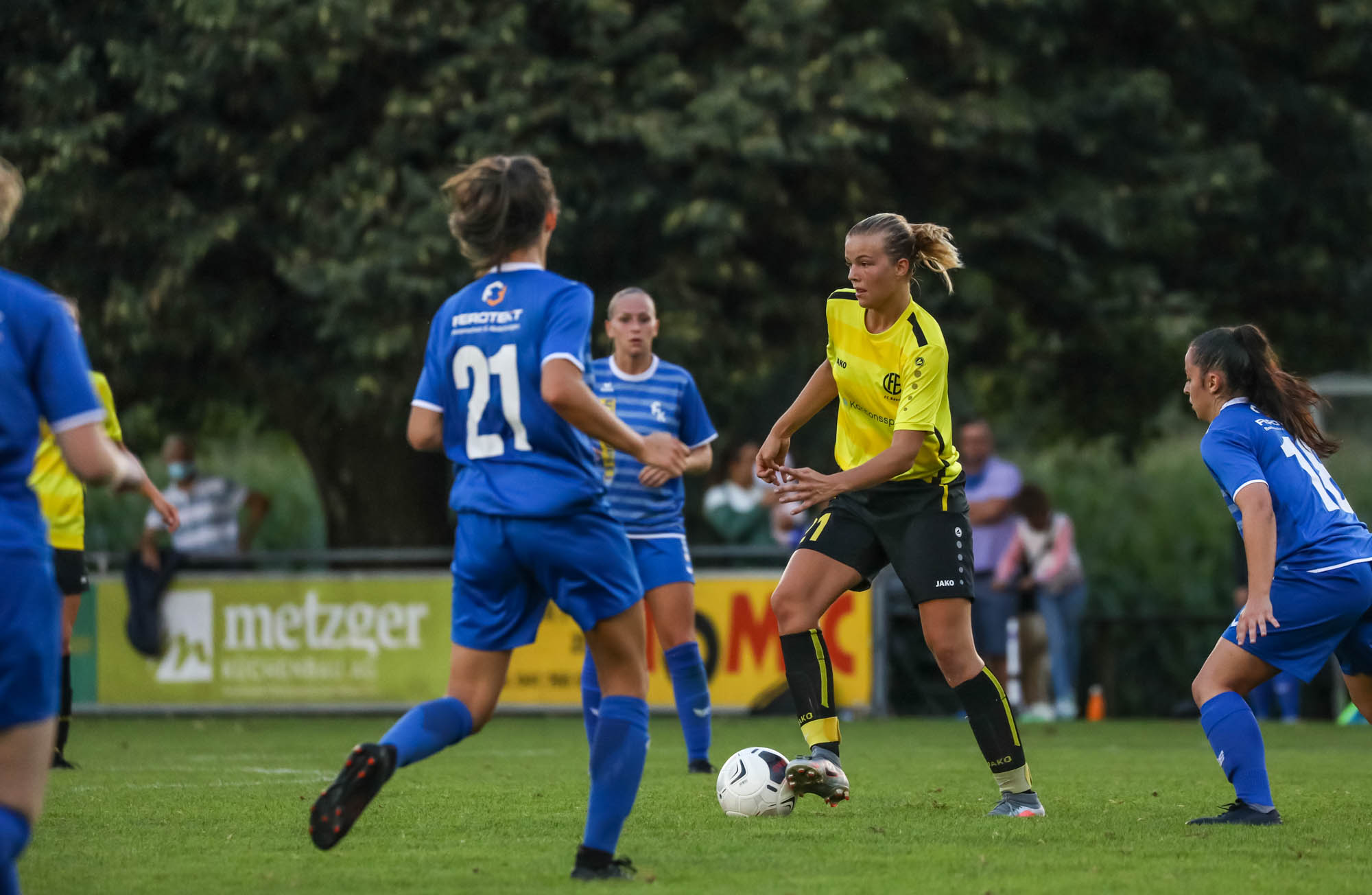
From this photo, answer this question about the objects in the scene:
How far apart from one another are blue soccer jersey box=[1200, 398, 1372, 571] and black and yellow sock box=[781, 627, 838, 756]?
1.71 m

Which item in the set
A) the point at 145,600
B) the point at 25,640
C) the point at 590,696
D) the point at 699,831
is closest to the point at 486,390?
the point at 25,640

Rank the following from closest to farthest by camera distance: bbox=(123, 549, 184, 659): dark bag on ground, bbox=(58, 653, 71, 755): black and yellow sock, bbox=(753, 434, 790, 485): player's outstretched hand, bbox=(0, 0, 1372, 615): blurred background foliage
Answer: bbox=(753, 434, 790, 485): player's outstretched hand < bbox=(58, 653, 71, 755): black and yellow sock < bbox=(0, 0, 1372, 615): blurred background foliage < bbox=(123, 549, 184, 659): dark bag on ground

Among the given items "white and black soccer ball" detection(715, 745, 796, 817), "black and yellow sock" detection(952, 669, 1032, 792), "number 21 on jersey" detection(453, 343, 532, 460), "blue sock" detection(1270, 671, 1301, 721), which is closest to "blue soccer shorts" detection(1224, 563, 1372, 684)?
"black and yellow sock" detection(952, 669, 1032, 792)

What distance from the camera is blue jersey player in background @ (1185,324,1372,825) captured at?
6.37 metres

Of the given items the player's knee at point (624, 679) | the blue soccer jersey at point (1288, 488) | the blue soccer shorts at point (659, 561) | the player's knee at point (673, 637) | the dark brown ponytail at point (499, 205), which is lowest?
the player's knee at point (673, 637)

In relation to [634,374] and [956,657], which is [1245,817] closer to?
[956,657]

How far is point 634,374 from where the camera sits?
30.5ft

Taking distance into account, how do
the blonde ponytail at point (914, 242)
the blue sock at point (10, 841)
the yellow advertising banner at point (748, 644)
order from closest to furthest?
the blue sock at point (10, 841) < the blonde ponytail at point (914, 242) < the yellow advertising banner at point (748, 644)

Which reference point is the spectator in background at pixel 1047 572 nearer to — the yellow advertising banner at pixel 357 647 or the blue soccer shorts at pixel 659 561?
the yellow advertising banner at pixel 357 647

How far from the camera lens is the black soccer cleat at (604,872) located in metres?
5.09

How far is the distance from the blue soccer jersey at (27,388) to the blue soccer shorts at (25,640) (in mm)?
50

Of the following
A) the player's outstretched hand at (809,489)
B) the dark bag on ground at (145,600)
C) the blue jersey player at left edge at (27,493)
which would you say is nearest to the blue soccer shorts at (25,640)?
the blue jersey player at left edge at (27,493)

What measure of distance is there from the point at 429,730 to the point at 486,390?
987mm

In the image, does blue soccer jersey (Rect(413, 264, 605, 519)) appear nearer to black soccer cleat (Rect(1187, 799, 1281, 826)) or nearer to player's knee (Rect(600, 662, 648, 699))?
player's knee (Rect(600, 662, 648, 699))
